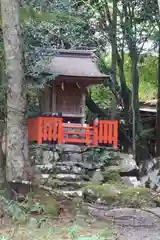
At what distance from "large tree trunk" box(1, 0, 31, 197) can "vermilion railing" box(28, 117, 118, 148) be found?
16.8 ft

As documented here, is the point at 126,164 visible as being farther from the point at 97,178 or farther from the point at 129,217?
the point at 129,217

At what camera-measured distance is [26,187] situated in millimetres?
7203

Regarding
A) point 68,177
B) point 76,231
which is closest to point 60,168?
point 68,177

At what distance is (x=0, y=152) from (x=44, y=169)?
432cm

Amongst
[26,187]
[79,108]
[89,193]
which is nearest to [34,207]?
[26,187]

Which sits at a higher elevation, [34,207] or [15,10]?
[15,10]

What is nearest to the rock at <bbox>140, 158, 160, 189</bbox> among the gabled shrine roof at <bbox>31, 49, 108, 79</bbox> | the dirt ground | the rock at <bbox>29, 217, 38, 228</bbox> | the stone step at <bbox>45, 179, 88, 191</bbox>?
the stone step at <bbox>45, 179, 88, 191</bbox>

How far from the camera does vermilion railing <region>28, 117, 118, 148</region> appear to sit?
1261 centimetres

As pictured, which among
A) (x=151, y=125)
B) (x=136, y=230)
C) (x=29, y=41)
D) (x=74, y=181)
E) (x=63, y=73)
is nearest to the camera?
(x=136, y=230)

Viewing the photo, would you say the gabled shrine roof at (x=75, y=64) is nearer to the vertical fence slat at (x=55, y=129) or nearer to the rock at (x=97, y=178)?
the vertical fence slat at (x=55, y=129)

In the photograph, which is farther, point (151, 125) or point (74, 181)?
point (151, 125)

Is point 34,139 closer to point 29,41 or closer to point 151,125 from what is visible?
point 29,41

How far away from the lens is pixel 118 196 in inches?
318

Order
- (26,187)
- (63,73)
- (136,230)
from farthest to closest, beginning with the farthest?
(63,73) < (26,187) < (136,230)
